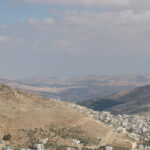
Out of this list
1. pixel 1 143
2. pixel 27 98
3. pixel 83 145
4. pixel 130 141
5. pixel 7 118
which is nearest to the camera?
pixel 1 143

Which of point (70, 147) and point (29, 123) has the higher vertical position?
point (29, 123)

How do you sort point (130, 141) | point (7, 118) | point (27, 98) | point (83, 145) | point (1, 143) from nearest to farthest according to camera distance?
point (1, 143), point (83, 145), point (7, 118), point (130, 141), point (27, 98)

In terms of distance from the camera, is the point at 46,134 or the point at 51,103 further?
the point at 51,103

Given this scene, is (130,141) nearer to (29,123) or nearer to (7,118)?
(29,123)

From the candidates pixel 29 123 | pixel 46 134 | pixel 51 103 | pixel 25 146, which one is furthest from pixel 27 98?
pixel 25 146

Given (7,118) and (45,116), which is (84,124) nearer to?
(45,116)

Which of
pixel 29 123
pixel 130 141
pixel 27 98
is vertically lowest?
pixel 130 141
